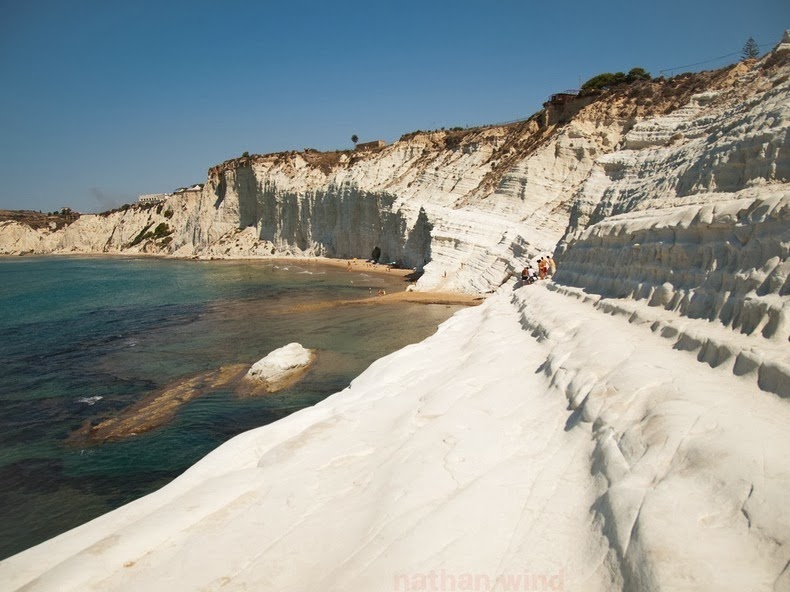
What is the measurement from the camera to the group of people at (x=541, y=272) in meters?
17.0

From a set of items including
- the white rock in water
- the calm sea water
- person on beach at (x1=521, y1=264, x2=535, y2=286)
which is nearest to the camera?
the calm sea water

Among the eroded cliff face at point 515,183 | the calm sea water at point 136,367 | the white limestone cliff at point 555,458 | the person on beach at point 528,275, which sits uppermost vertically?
the eroded cliff face at point 515,183

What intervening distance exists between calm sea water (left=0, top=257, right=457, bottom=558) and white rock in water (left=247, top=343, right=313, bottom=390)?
0.55 metres

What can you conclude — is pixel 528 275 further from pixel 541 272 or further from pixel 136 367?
pixel 136 367

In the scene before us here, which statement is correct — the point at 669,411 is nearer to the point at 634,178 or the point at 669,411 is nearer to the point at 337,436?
the point at 337,436

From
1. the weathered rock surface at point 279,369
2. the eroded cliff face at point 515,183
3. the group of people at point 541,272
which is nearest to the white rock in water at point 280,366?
the weathered rock surface at point 279,369

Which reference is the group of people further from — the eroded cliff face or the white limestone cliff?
the white limestone cliff

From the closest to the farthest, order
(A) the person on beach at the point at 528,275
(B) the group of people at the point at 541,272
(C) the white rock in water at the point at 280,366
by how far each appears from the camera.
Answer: (C) the white rock in water at the point at 280,366 → (B) the group of people at the point at 541,272 → (A) the person on beach at the point at 528,275

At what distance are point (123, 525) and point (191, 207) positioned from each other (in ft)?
260

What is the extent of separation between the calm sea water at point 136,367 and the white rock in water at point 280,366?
0.55 meters

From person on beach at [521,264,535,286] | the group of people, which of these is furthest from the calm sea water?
the group of people

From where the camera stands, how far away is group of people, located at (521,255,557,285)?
16969 millimetres

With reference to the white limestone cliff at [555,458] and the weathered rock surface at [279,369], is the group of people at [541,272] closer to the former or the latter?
the white limestone cliff at [555,458]

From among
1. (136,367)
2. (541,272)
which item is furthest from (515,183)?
(136,367)
